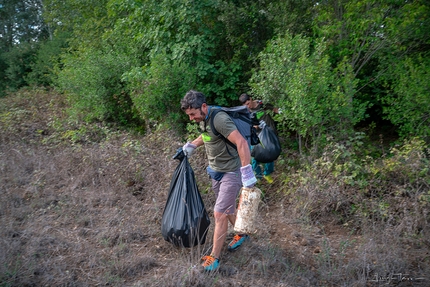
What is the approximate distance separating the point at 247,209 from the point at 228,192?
25cm

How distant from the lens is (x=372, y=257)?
324 centimetres

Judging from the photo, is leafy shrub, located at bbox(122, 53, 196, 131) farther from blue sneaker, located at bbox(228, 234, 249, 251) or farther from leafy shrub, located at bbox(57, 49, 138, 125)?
blue sneaker, located at bbox(228, 234, 249, 251)

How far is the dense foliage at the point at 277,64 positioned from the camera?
4.79 meters

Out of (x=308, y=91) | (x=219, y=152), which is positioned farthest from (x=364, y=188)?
(x=219, y=152)

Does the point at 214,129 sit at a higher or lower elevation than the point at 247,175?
higher

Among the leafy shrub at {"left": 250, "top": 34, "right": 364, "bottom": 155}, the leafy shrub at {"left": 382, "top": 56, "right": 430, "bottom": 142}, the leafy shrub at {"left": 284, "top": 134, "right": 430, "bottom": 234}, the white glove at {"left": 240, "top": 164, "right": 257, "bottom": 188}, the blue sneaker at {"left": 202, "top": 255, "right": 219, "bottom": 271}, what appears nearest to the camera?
the white glove at {"left": 240, "top": 164, "right": 257, "bottom": 188}

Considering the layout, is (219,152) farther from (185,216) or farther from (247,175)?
(185,216)

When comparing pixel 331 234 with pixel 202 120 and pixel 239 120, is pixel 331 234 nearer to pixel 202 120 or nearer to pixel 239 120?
pixel 239 120

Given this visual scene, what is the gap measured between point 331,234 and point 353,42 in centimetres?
343

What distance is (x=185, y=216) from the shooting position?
3166 millimetres

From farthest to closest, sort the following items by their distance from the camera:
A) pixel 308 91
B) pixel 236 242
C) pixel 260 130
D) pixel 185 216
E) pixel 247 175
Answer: pixel 260 130 < pixel 308 91 < pixel 236 242 < pixel 185 216 < pixel 247 175

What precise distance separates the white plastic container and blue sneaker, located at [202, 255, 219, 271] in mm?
366

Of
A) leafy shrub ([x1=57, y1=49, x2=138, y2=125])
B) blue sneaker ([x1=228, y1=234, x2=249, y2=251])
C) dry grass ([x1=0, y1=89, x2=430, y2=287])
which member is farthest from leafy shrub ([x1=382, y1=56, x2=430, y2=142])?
leafy shrub ([x1=57, y1=49, x2=138, y2=125])

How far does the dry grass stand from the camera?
303cm
